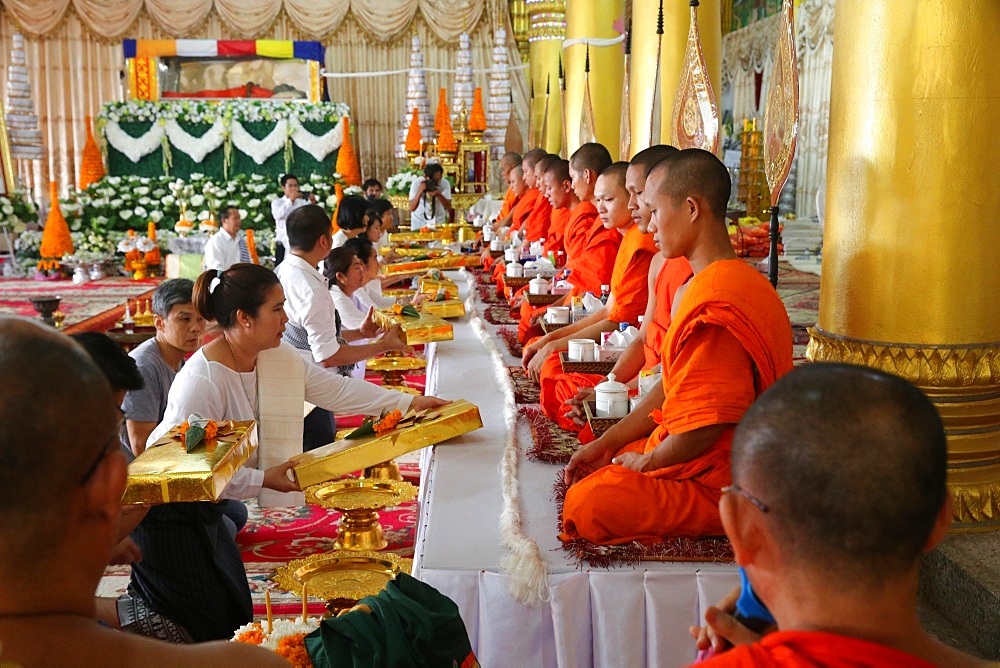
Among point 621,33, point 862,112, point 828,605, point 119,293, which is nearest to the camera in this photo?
point 828,605

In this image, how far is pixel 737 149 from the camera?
15430 millimetres

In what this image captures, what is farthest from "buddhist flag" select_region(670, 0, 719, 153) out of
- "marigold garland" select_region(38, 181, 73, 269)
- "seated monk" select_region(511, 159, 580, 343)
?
"marigold garland" select_region(38, 181, 73, 269)

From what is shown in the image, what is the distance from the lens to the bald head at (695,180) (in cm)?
278

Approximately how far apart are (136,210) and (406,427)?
11936 millimetres

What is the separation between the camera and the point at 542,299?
205 inches

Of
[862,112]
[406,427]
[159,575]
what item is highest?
[862,112]

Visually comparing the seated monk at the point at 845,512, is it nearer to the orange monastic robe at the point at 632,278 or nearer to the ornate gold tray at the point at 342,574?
the ornate gold tray at the point at 342,574

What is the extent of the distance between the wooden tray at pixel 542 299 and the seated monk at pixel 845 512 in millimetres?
4045

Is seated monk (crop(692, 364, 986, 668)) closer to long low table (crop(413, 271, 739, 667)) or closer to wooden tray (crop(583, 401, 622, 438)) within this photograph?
long low table (crop(413, 271, 739, 667))

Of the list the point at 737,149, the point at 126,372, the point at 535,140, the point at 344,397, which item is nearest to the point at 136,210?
the point at 535,140

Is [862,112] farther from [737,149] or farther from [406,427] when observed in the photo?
[737,149]

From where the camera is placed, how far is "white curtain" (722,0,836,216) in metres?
12.5

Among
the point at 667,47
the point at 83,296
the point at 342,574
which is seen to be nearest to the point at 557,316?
the point at 342,574

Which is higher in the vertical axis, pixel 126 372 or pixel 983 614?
pixel 126 372
